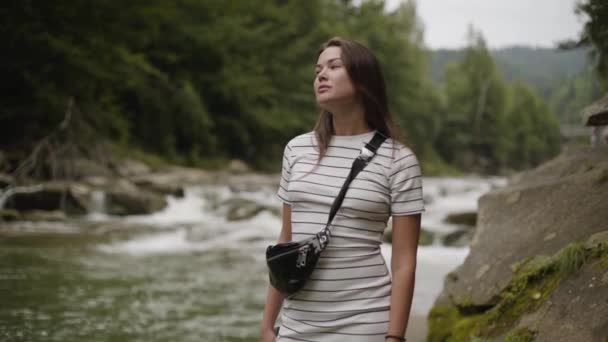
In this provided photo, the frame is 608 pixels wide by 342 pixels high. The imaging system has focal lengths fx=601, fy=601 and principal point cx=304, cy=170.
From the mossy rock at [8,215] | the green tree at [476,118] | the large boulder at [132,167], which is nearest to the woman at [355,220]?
the mossy rock at [8,215]

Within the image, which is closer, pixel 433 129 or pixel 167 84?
pixel 167 84

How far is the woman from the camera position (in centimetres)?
187

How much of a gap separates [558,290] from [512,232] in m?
1.35

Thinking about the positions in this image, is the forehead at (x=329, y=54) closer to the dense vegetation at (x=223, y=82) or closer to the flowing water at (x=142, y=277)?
the dense vegetation at (x=223, y=82)

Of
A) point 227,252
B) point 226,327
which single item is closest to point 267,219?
point 227,252

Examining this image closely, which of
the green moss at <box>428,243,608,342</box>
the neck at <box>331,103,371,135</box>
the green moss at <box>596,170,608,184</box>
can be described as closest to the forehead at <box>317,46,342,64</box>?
the neck at <box>331,103,371,135</box>

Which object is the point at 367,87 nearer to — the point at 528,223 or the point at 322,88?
the point at 322,88

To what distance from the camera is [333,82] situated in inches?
78.4

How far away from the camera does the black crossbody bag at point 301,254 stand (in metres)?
1.85

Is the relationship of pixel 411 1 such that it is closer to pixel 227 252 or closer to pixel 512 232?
pixel 227 252

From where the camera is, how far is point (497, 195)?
4.78 metres

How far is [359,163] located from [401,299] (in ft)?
1.45

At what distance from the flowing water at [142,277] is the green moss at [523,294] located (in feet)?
7.69

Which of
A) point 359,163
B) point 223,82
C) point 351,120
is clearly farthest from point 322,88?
point 223,82
